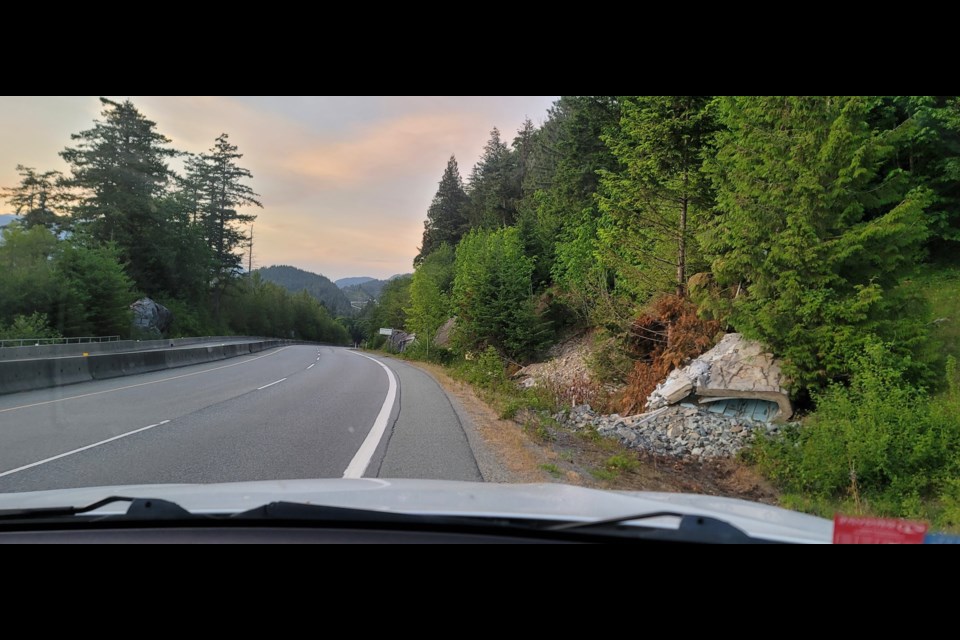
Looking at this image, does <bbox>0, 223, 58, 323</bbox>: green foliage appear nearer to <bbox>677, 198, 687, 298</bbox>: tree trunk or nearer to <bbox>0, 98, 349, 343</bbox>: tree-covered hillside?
<bbox>0, 98, 349, 343</bbox>: tree-covered hillside

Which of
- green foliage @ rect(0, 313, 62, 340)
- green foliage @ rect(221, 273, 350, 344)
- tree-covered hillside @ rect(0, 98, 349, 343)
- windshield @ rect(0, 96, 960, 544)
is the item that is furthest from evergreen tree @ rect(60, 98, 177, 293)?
windshield @ rect(0, 96, 960, 544)

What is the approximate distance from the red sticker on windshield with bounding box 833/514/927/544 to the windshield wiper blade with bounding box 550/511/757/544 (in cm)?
38

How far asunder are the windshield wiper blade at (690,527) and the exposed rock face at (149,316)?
54.6 metres

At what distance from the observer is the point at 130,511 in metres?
2.92

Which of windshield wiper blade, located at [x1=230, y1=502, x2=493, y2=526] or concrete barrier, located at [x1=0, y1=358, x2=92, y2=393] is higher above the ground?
windshield wiper blade, located at [x1=230, y1=502, x2=493, y2=526]

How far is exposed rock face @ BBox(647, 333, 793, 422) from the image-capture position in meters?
11.4

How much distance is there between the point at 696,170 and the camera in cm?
1639

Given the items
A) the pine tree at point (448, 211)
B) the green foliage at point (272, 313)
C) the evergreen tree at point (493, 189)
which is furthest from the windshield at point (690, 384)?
the green foliage at point (272, 313)

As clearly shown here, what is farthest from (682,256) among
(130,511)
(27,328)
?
(27,328)
